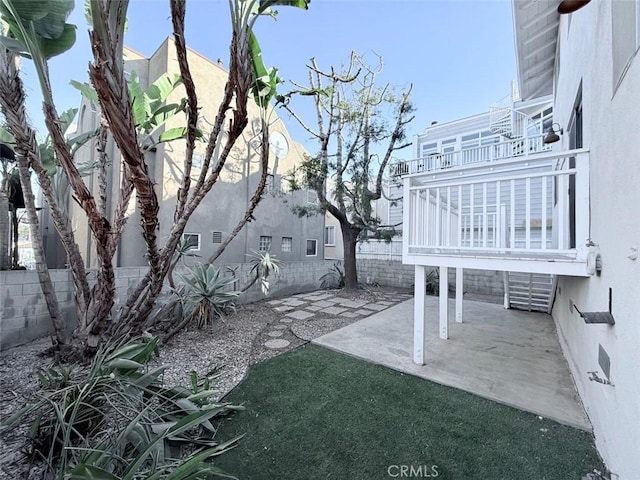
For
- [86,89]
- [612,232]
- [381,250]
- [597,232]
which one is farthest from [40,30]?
[381,250]

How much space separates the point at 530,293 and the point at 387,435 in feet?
22.5

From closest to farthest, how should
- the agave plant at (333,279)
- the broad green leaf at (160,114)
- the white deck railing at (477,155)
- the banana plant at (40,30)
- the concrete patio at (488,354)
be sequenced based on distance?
the banana plant at (40,30) < the concrete patio at (488,354) < the broad green leaf at (160,114) < the white deck railing at (477,155) < the agave plant at (333,279)

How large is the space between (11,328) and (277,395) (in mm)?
5010

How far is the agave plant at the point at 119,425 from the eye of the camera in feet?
6.09

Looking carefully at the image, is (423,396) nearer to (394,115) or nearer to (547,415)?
(547,415)

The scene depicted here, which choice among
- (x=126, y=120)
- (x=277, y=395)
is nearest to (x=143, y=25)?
(x=126, y=120)

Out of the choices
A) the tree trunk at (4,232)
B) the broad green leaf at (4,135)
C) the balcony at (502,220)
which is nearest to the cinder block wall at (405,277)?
the balcony at (502,220)

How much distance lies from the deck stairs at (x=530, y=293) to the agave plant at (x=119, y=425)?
796 centimetres

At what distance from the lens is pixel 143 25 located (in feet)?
16.9

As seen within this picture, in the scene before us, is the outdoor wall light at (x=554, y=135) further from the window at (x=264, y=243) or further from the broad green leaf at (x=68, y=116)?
the window at (x=264, y=243)

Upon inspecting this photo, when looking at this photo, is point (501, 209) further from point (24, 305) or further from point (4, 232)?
point (4, 232)

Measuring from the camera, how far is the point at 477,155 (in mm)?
12578

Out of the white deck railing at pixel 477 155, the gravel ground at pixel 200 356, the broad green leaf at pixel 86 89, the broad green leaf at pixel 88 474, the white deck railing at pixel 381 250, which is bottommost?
the gravel ground at pixel 200 356

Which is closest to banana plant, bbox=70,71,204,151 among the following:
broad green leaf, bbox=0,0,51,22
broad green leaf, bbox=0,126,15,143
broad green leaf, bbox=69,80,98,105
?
broad green leaf, bbox=69,80,98,105
